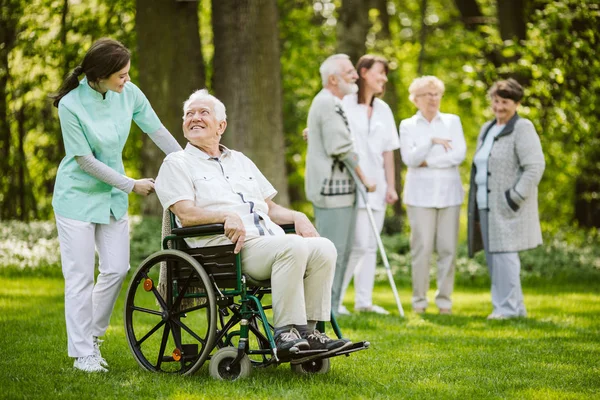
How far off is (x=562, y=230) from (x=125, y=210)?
28.3ft

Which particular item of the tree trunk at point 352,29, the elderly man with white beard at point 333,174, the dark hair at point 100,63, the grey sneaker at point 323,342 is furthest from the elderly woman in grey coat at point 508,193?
the tree trunk at point 352,29

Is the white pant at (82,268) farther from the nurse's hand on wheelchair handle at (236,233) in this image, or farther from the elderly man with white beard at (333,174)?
the elderly man with white beard at (333,174)

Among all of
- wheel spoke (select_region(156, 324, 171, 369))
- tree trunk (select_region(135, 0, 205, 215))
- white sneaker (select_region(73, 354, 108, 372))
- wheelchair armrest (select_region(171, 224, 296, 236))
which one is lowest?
white sneaker (select_region(73, 354, 108, 372))

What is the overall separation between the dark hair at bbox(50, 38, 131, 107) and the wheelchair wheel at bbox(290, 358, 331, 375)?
1737mm

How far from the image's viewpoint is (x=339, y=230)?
652 centimetres

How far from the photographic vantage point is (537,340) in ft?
18.5

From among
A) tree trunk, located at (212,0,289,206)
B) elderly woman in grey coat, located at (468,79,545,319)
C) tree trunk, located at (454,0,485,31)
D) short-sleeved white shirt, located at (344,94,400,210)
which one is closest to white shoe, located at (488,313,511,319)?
elderly woman in grey coat, located at (468,79,545,319)

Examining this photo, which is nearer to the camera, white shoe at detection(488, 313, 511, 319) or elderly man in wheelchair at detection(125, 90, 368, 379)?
elderly man in wheelchair at detection(125, 90, 368, 379)

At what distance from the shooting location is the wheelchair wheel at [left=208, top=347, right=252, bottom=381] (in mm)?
4172

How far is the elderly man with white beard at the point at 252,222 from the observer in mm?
4102

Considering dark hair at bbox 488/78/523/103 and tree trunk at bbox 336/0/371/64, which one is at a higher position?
tree trunk at bbox 336/0/371/64

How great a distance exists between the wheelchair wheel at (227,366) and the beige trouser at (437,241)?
3.07 meters

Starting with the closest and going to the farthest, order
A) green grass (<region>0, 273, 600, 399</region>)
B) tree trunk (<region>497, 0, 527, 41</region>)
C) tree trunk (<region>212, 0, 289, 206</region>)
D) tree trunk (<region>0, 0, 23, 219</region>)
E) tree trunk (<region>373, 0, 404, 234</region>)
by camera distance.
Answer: green grass (<region>0, 273, 600, 399</region>) → tree trunk (<region>212, 0, 289, 206</region>) → tree trunk (<region>0, 0, 23, 219</region>) → tree trunk (<region>373, 0, 404, 234</region>) → tree trunk (<region>497, 0, 527, 41</region>)

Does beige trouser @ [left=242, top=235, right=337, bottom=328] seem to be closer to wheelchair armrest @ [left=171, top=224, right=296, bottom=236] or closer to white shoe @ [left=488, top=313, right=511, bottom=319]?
wheelchair armrest @ [left=171, top=224, right=296, bottom=236]
